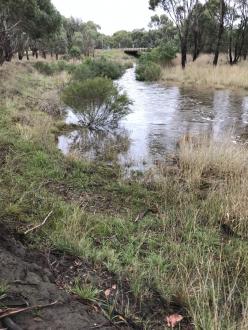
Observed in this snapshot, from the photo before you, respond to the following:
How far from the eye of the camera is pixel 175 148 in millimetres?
9234

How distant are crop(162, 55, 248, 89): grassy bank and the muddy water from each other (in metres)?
1.82

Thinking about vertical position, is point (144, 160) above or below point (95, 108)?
below

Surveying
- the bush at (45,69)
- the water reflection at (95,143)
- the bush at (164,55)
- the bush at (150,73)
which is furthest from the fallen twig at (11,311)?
the bush at (164,55)

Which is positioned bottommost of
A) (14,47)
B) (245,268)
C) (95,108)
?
(245,268)

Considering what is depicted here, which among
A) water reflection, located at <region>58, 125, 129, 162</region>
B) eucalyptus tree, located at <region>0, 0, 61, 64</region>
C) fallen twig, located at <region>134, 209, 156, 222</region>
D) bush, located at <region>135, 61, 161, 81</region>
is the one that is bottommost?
fallen twig, located at <region>134, 209, 156, 222</region>

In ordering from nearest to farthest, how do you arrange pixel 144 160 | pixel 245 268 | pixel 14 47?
pixel 245 268 < pixel 144 160 < pixel 14 47

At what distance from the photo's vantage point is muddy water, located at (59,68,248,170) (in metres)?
9.14

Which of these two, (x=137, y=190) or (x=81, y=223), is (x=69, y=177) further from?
(x=81, y=223)

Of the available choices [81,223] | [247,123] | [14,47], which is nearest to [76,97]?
[247,123]

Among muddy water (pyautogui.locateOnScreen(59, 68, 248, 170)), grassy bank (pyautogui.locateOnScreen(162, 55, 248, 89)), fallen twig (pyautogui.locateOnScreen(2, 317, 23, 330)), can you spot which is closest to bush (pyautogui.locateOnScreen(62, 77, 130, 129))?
muddy water (pyautogui.locateOnScreen(59, 68, 248, 170))

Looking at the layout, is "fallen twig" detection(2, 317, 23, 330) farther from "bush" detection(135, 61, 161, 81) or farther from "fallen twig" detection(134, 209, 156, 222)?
"bush" detection(135, 61, 161, 81)

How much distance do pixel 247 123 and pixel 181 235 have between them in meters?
8.82

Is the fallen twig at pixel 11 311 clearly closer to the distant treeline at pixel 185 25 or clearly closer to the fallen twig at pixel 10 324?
the fallen twig at pixel 10 324

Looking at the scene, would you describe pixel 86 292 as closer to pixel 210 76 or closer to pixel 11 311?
pixel 11 311
